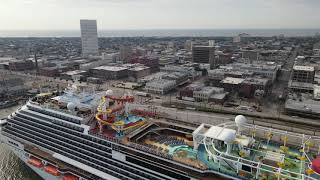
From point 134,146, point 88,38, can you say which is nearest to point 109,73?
point 88,38

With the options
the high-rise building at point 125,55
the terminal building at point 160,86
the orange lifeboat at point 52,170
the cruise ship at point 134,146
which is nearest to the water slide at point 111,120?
the cruise ship at point 134,146

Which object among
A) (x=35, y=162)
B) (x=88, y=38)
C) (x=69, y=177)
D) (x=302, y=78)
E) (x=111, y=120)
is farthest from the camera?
(x=88, y=38)

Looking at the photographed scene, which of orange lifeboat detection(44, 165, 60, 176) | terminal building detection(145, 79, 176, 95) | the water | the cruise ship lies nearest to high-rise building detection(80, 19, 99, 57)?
terminal building detection(145, 79, 176, 95)

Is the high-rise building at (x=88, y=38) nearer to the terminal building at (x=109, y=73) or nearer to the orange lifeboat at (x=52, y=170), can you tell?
the terminal building at (x=109, y=73)

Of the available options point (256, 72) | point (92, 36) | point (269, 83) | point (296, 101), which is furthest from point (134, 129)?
point (92, 36)

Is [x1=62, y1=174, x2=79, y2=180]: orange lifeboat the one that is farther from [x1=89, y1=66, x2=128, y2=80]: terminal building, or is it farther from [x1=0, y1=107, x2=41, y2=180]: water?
[x1=89, y1=66, x2=128, y2=80]: terminal building

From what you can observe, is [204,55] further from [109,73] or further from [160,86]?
[160,86]
